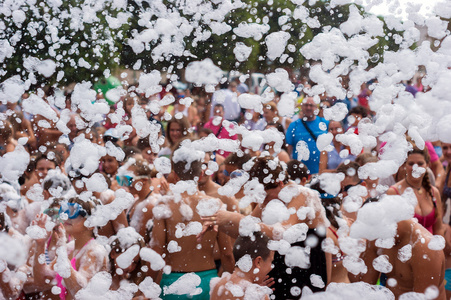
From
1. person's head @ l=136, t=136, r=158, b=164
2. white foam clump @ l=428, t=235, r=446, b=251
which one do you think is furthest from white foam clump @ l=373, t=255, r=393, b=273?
person's head @ l=136, t=136, r=158, b=164

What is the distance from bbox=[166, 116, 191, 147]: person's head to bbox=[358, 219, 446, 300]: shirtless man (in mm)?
1575

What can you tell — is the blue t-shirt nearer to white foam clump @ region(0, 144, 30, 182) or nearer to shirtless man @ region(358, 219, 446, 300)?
shirtless man @ region(358, 219, 446, 300)

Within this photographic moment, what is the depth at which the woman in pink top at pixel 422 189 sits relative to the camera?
89.8 inches

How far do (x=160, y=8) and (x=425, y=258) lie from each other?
6.43 ft

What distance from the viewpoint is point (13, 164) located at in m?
2.63

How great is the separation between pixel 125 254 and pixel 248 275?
0.54 meters

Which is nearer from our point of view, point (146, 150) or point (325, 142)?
point (325, 142)

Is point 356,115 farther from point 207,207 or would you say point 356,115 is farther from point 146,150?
point 207,207

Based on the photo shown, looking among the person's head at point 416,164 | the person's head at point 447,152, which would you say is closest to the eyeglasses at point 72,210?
the person's head at point 416,164

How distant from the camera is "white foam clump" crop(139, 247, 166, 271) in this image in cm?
212

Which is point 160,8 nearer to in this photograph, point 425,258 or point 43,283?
point 43,283

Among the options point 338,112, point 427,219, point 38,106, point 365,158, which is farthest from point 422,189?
point 38,106

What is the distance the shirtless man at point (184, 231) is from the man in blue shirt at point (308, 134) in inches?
37.0

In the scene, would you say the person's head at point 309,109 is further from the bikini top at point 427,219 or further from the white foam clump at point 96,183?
the white foam clump at point 96,183
